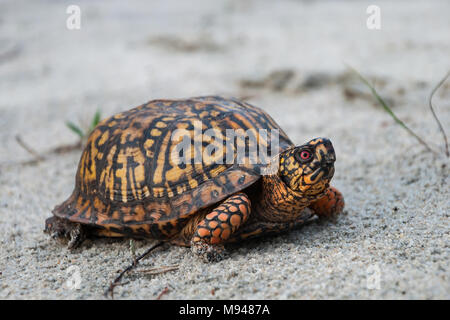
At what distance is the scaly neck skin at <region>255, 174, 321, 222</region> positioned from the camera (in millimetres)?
2543

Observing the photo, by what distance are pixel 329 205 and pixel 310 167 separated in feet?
1.92

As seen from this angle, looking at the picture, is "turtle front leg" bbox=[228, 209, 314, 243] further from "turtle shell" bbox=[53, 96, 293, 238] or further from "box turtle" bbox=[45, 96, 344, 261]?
"turtle shell" bbox=[53, 96, 293, 238]

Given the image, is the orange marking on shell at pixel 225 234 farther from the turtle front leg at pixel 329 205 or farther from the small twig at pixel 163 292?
the turtle front leg at pixel 329 205

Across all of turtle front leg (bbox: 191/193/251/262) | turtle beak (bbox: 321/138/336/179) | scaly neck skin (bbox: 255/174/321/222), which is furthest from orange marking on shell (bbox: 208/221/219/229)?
turtle beak (bbox: 321/138/336/179)

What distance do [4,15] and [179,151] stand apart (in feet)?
33.4

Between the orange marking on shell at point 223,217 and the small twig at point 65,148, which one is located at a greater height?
the orange marking on shell at point 223,217

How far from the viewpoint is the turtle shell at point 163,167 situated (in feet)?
8.63

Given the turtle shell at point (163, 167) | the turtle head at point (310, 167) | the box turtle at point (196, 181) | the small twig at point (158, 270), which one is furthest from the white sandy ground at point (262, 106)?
the turtle head at point (310, 167)

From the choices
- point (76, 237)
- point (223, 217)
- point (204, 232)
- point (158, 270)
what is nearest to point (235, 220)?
point (223, 217)

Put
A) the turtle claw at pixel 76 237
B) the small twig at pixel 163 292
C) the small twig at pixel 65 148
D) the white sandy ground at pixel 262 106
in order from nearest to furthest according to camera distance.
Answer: the small twig at pixel 163 292, the white sandy ground at pixel 262 106, the turtle claw at pixel 76 237, the small twig at pixel 65 148

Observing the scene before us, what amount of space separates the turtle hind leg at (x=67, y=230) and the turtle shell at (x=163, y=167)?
2.6 inches

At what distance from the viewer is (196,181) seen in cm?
265
